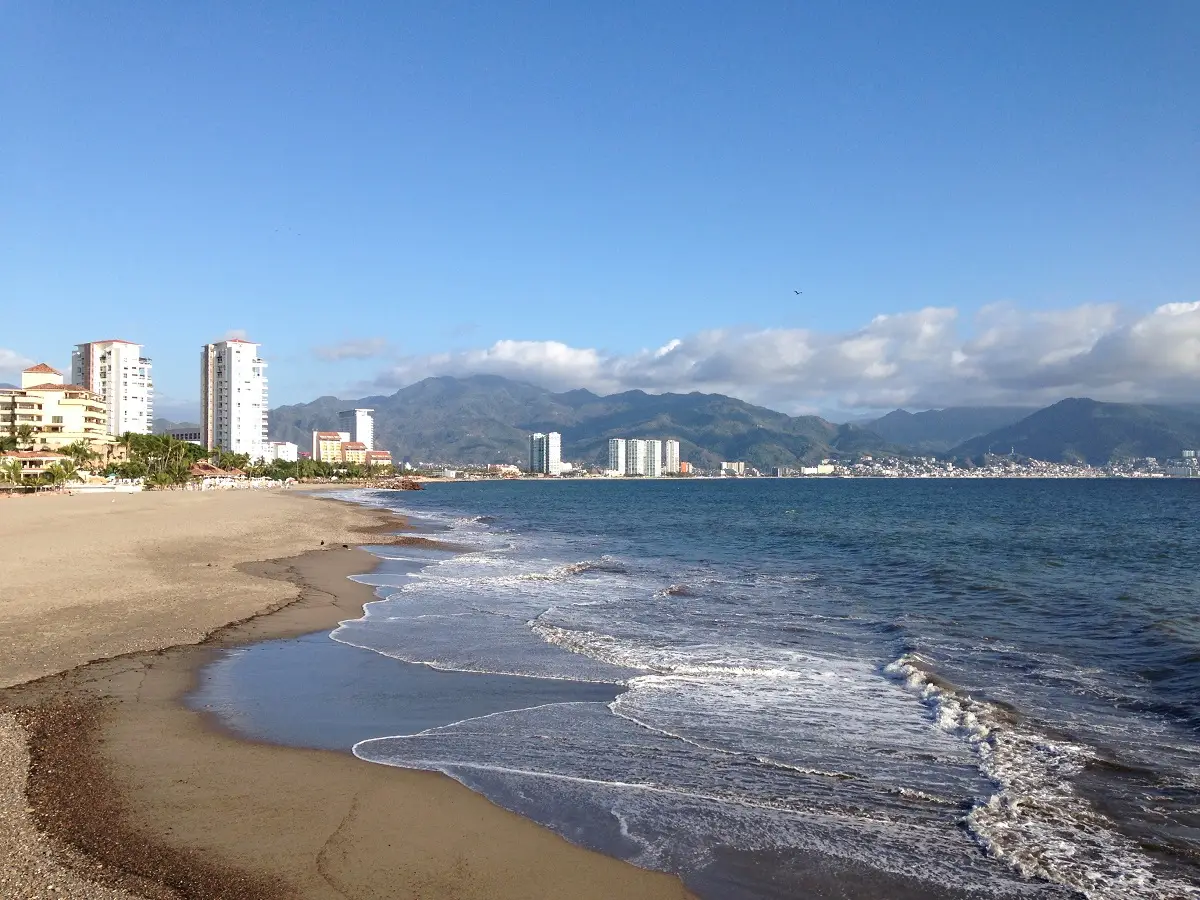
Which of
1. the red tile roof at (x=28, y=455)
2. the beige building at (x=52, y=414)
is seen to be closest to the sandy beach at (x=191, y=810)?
the red tile roof at (x=28, y=455)

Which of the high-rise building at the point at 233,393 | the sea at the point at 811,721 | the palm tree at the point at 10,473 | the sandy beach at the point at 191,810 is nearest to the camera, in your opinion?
the sandy beach at the point at 191,810

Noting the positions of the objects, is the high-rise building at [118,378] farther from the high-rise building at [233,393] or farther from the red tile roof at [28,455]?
the red tile roof at [28,455]

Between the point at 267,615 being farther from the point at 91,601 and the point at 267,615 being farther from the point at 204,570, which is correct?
the point at 204,570

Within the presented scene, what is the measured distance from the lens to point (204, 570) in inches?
883

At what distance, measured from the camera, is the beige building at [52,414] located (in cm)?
10825

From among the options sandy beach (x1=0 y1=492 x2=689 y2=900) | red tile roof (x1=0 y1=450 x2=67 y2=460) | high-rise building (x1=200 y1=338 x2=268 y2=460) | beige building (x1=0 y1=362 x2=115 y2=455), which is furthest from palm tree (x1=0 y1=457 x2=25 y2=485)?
high-rise building (x1=200 y1=338 x2=268 y2=460)

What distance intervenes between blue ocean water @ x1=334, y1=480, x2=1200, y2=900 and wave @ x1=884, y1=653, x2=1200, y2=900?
0.03 meters

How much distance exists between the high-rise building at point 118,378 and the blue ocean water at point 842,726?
6427 inches

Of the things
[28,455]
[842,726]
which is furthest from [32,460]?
[842,726]

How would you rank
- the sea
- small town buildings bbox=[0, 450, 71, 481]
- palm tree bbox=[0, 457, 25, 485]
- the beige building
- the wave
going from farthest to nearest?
the beige building → small town buildings bbox=[0, 450, 71, 481] → palm tree bbox=[0, 457, 25, 485] → the sea → the wave

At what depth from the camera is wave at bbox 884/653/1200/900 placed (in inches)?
240

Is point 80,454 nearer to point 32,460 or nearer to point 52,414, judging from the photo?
point 32,460

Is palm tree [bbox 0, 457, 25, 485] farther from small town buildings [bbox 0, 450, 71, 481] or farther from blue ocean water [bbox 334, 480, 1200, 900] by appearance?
blue ocean water [bbox 334, 480, 1200, 900]

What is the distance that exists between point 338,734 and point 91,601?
9686 mm
